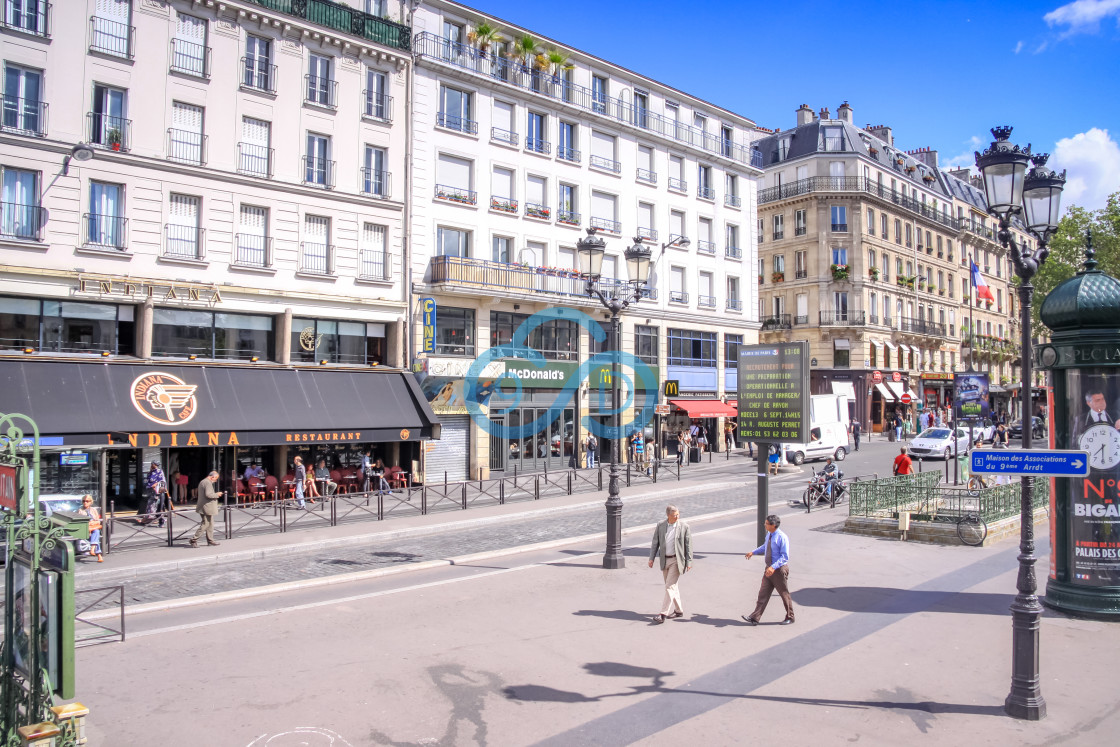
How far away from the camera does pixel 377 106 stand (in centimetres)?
2595

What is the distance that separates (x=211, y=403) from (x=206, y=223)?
17.3 feet

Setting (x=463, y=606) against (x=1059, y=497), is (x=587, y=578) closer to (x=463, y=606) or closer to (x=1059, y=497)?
(x=463, y=606)

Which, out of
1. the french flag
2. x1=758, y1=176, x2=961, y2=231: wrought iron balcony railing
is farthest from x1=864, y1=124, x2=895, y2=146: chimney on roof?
the french flag

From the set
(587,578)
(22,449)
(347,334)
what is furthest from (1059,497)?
(347,334)

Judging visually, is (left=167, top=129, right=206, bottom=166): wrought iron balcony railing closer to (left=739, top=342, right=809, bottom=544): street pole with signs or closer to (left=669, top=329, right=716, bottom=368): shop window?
(left=739, top=342, right=809, bottom=544): street pole with signs

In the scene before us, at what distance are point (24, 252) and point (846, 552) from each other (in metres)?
20.5

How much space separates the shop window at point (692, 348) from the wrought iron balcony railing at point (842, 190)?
18.6 m

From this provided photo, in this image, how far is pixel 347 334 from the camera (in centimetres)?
2500

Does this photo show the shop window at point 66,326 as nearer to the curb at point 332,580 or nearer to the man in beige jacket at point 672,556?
the curb at point 332,580

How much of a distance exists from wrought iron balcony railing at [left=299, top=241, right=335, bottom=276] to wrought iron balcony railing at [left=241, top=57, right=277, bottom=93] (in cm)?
484

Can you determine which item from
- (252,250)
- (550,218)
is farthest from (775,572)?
(550,218)

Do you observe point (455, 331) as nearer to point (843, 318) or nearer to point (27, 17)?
point (27, 17)

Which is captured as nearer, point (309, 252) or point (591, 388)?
point (309, 252)

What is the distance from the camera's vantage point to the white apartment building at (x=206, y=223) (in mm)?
19203
